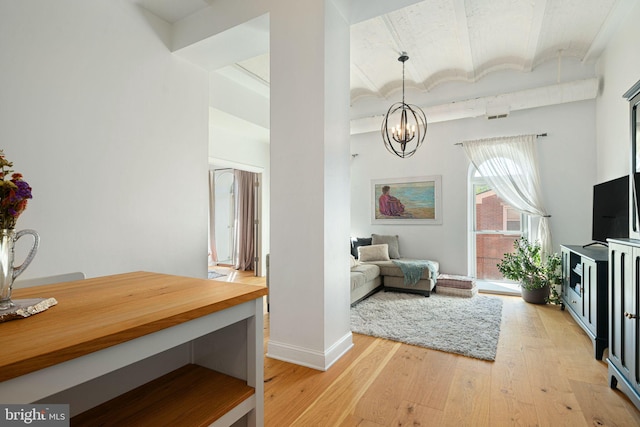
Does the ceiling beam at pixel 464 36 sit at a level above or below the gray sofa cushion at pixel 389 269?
above

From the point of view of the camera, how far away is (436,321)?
11.5 feet

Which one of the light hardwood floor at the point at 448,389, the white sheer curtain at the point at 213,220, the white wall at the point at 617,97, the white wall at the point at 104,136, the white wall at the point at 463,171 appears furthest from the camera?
the white sheer curtain at the point at 213,220

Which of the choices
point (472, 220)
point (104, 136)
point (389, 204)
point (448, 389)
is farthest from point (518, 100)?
point (104, 136)

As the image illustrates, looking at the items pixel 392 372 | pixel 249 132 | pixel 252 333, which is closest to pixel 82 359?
pixel 252 333

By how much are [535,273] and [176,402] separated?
468cm

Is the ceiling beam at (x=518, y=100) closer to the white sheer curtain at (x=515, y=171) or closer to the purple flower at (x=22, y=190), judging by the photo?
the white sheer curtain at (x=515, y=171)

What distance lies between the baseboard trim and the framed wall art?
3399 mm

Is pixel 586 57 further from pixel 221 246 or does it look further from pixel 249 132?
pixel 221 246

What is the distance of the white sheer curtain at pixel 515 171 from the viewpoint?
4.61 m

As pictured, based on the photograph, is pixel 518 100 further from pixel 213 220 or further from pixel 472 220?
pixel 213 220

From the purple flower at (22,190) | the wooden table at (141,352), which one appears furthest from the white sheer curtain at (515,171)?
the purple flower at (22,190)

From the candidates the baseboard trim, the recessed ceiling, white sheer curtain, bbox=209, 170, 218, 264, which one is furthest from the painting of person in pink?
white sheer curtain, bbox=209, 170, 218, 264

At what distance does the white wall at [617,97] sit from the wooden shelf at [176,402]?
4.22 meters

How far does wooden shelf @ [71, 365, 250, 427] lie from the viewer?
0.99 meters
